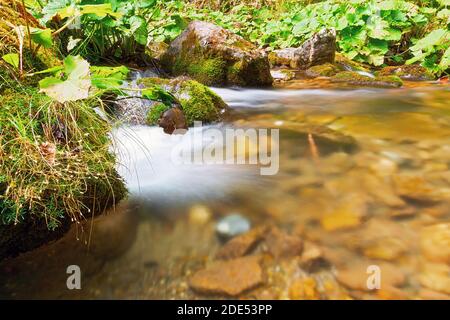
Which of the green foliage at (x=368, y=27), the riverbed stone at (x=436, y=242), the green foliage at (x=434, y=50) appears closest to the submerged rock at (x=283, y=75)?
the green foliage at (x=368, y=27)

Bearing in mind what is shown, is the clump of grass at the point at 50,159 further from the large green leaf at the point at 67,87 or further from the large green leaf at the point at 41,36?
the large green leaf at the point at 41,36

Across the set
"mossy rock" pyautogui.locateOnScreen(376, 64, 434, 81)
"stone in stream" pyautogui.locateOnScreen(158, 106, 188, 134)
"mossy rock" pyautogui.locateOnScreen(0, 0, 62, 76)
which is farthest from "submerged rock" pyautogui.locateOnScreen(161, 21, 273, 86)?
"mossy rock" pyautogui.locateOnScreen(0, 0, 62, 76)

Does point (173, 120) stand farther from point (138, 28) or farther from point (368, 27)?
point (368, 27)

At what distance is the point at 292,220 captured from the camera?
6.35 ft

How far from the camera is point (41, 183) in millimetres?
1447

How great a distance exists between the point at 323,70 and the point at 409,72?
5.40ft

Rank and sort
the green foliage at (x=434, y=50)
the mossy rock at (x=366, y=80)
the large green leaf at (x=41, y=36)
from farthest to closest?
the green foliage at (x=434, y=50) < the mossy rock at (x=366, y=80) < the large green leaf at (x=41, y=36)

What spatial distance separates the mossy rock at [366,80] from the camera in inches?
220

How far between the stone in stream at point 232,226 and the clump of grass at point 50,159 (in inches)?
24.0

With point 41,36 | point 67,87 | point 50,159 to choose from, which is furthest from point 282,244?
point 41,36

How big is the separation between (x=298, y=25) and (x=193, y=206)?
270 inches

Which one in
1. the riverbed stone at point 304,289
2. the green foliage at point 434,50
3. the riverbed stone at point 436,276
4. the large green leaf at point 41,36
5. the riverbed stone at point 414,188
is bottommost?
the riverbed stone at point 304,289

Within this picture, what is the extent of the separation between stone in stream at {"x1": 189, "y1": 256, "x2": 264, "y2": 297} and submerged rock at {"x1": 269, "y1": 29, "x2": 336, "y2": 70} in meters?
5.99
